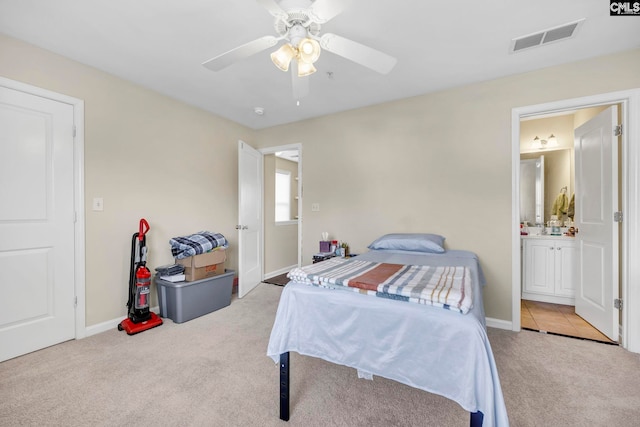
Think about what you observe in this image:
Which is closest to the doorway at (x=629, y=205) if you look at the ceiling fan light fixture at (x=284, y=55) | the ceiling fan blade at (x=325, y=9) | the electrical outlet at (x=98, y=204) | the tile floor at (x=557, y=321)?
the tile floor at (x=557, y=321)

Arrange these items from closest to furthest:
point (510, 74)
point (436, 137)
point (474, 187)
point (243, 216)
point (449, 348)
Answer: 1. point (449, 348)
2. point (510, 74)
3. point (474, 187)
4. point (436, 137)
5. point (243, 216)

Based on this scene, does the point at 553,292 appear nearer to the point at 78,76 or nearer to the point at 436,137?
the point at 436,137

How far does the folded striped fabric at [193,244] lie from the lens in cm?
289

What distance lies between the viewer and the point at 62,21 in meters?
1.87

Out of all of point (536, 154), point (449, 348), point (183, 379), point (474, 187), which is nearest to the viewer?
point (449, 348)

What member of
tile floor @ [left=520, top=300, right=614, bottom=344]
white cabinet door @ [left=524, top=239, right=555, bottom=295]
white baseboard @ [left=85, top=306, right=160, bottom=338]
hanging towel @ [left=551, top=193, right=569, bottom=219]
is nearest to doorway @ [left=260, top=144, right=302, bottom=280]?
white baseboard @ [left=85, top=306, right=160, bottom=338]

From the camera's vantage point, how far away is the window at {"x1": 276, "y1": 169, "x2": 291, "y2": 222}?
533cm

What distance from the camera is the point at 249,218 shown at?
376 centimetres

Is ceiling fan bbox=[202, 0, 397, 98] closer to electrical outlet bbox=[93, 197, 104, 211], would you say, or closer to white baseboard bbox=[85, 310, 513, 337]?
electrical outlet bbox=[93, 197, 104, 211]

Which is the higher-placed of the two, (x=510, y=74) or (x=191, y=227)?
(x=510, y=74)

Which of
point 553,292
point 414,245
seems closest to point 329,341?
point 414,245

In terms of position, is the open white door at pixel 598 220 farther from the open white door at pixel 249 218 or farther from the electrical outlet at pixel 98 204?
the electrical outlet at pixel 98 204

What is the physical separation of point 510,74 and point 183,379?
12.8 ft

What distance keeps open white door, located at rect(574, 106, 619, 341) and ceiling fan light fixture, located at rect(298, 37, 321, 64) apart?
8.98 feet
